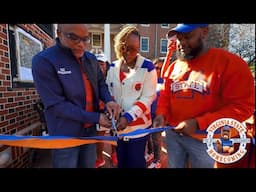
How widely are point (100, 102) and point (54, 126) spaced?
263 millimetres

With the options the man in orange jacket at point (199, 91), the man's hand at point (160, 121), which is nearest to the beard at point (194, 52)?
the man in orange jacket at point (199, 91)

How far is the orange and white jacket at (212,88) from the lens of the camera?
854 millimetres

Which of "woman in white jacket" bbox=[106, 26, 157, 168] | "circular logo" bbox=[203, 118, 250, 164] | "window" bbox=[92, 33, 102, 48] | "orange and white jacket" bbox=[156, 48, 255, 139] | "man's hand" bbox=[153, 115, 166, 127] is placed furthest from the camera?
"window" bbox=[92, 33, 102, 48]

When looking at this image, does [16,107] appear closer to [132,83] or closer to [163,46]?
[132,83]

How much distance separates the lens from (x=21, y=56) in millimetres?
1354

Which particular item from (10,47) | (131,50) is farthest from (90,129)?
(10,47)

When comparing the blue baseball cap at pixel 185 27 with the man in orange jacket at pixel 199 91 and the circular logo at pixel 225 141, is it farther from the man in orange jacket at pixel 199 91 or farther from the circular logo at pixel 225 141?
the circular logo at pixel 225 141

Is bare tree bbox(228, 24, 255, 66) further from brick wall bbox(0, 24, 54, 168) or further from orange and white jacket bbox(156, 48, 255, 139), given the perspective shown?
brick wall bbox(0, 24, 54, 168)

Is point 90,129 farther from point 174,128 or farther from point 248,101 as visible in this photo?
point 248,101

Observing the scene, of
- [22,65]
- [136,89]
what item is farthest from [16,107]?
[136,89]

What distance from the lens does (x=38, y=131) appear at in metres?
1.42

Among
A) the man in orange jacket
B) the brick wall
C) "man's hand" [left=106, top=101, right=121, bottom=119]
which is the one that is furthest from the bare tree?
the brick wall

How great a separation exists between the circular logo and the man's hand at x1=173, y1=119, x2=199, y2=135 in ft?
0.24

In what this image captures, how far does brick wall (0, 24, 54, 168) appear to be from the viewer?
1219 millimetres
